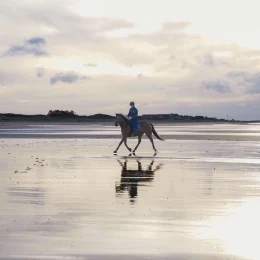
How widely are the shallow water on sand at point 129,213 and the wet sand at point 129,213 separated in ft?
0.04

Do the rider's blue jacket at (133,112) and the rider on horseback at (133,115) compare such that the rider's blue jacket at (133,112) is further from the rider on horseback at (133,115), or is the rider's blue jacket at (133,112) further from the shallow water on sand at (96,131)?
the shallow water on sand at (96,131)

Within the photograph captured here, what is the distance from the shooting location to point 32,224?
→ 998cm

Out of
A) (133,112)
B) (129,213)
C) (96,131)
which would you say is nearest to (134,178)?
(129,213)

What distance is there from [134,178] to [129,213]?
21.3ft

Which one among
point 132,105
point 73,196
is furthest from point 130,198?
point 132,105

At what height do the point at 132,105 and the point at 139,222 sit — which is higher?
the point at 132,105

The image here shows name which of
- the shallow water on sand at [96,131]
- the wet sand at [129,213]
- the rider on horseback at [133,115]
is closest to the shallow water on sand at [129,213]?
the wet sand at [129,213]

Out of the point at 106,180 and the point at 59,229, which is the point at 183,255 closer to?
the point at 59,229

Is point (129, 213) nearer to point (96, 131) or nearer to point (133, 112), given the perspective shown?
point (133, 112)

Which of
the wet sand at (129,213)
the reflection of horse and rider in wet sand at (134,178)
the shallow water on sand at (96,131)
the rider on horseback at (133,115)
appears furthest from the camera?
the shallow water on sand at (96,131)

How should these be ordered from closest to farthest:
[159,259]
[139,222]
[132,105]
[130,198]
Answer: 1. [159,259]
2. [139,222]
3. [130,198]
4. [132,105]

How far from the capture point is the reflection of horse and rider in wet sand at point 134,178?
1486cm

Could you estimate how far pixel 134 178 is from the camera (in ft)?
57.9

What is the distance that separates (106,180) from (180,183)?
1.98 m
